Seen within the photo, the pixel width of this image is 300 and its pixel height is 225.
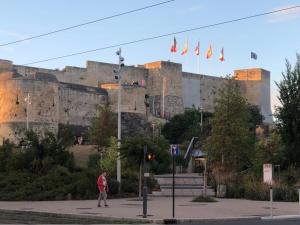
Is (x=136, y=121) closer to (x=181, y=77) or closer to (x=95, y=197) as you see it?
(x=181, y=77)

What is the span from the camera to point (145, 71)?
101125 millimetres

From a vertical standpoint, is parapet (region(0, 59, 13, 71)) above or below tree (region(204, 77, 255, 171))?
above

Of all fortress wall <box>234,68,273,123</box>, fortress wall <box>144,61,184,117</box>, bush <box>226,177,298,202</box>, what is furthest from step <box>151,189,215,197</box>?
fortress wall <box>234,68,273,123</box>

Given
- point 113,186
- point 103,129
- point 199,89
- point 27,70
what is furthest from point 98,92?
point 113,186

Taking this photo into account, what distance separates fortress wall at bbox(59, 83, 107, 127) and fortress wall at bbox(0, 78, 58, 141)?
7.75 m

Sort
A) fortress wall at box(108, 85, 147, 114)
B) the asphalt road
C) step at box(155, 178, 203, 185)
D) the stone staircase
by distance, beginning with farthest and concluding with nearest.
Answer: fortress wall at box(108, 85, 147, 114) < step at box(155, 178, 203, 185) < the stone staircase < the asphalt road

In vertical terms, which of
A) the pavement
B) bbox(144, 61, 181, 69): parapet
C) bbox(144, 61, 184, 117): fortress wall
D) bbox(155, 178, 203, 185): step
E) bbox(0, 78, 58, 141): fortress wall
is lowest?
the pavement

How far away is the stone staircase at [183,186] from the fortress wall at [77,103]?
1993 inches

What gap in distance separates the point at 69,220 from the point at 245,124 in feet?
52.3

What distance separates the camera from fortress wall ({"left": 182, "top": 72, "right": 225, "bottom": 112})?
107750mm

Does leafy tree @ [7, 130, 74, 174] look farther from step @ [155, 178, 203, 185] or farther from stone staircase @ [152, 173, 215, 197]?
Result: stone staircase @ [152, 173, 215, 197]

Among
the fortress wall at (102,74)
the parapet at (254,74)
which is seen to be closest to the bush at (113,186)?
the fortress wall at (102,74)

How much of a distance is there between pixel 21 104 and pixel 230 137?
46.2 metres

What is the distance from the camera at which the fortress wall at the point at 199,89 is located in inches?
4242
